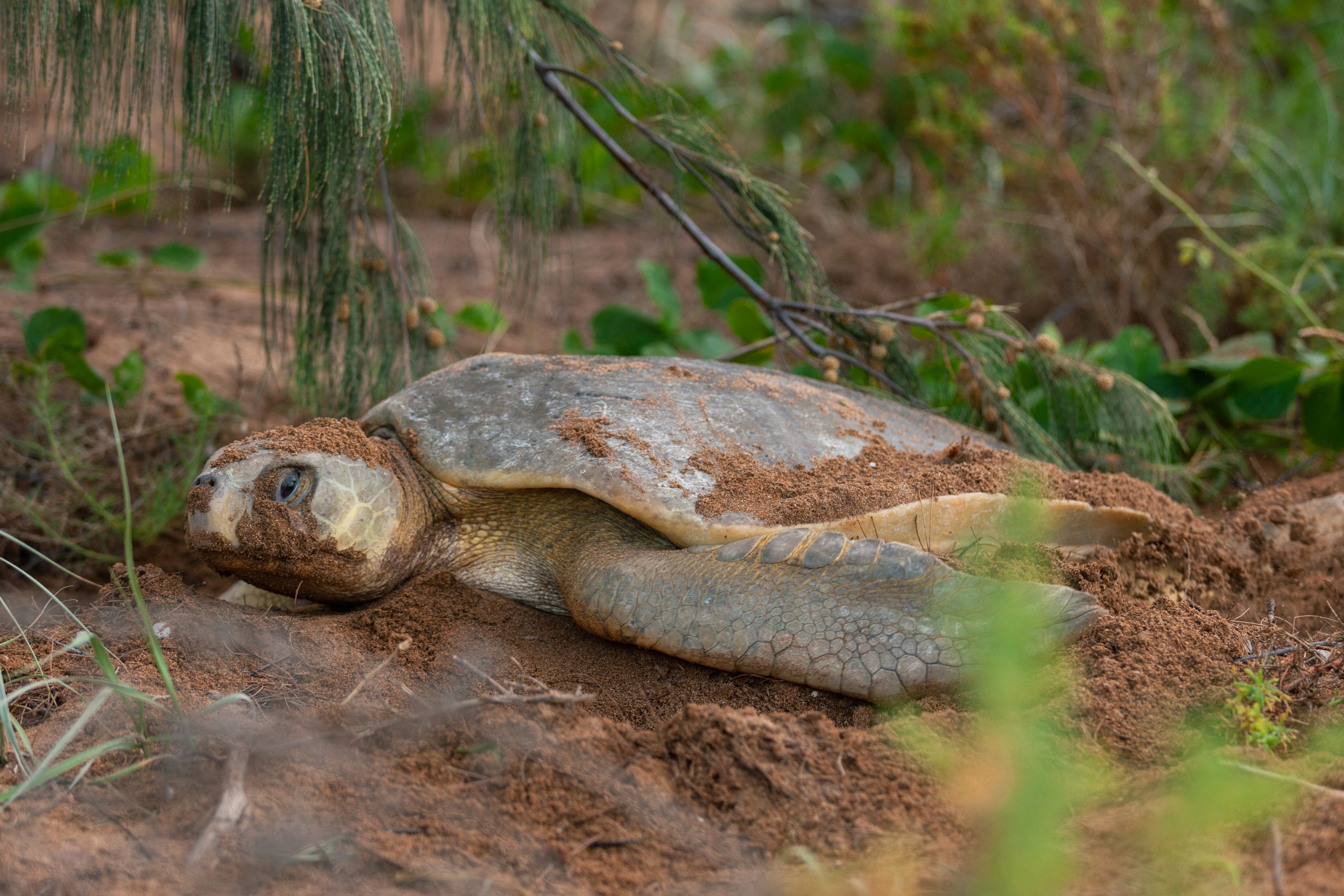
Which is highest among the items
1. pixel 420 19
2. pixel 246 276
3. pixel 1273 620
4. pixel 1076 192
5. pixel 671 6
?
pixel 671 6

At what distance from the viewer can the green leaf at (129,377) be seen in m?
2.94

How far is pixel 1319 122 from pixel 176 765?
4978 mm

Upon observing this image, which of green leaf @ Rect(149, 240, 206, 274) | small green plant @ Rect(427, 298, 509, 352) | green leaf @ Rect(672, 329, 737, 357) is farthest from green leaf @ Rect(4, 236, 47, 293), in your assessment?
green leaf @ Rect(672, 329, 737, 357)

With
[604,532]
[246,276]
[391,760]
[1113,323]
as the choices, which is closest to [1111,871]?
[391,760]

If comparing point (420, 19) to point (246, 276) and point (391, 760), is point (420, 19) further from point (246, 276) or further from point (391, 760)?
point (246, 276)

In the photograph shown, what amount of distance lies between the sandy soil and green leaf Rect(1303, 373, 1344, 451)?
92 centimetres

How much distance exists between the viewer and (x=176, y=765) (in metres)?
1.38

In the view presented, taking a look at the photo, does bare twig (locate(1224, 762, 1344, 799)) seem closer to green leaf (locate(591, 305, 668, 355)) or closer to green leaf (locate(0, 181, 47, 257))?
green leaf (locate(591, 305, 668, 355))

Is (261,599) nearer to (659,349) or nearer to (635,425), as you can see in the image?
(635,425)

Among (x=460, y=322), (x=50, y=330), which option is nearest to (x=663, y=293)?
(x=460, y=322)

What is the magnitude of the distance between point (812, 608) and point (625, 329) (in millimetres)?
2114

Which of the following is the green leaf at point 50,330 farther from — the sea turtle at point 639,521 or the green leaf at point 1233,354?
the green leaf at point 1233,354

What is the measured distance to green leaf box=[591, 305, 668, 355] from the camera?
3.67 meters

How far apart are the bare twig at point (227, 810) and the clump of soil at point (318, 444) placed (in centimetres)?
81
